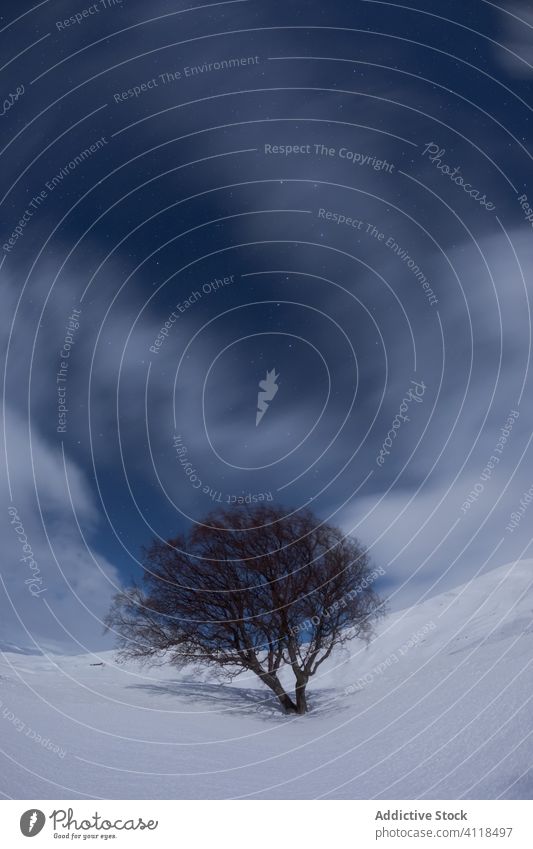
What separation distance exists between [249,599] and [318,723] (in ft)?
9.70

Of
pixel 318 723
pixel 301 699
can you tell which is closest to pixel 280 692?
pixel 301 699

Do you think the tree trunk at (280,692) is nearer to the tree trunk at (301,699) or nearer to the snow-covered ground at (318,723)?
the tree trunk at (301,699)

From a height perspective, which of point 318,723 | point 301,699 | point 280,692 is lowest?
point 318,723

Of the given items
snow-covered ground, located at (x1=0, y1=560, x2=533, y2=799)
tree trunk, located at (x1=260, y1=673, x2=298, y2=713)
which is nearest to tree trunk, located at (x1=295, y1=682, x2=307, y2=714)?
tree trunk, located at (x1=260, y1=673, x2=298, y2=713)

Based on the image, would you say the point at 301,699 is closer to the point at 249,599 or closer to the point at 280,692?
Result: the point at 280,692

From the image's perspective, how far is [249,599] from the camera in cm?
1252

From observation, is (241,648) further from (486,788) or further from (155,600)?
(486,788)

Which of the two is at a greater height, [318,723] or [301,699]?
[301,699]

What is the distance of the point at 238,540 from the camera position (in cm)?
1252

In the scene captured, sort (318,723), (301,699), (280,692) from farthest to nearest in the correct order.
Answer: (280,692) < (301,699) < (318,723)

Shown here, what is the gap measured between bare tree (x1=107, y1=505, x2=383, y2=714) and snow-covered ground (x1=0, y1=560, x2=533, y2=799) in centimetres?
85

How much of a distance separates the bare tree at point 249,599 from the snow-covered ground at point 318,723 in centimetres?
85
